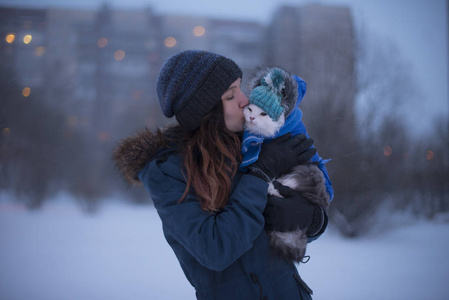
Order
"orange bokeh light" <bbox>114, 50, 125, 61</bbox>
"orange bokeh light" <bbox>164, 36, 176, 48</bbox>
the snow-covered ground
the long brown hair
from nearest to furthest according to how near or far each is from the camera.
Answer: the long brown hair < the snow-covered ground < "orange bokeh light" <bbox>164, 36, 176, 48</bbox> < "orange bokeh light" <bbox>114, 50, 125, 61</bbox>

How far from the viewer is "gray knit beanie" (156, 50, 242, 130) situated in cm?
118

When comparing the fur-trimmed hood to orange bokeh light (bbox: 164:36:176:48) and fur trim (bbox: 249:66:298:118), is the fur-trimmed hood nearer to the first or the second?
fur trim (bbox: 249:66:298:118)

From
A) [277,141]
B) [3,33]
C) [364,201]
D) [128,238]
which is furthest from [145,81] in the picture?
[277,141]

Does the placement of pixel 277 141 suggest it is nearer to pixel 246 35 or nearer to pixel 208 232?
pixel 208 232

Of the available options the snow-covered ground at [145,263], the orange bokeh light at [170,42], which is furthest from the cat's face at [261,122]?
the orange bokeh light at [170,42]

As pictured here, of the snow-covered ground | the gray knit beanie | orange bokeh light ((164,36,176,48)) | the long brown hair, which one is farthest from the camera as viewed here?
orange bokeh light ((164,36,176,48))

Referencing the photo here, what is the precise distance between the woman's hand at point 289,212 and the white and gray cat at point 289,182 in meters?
0.02

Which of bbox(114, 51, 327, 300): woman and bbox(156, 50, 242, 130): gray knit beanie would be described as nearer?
bbox(114, 51, 327, 300): woman

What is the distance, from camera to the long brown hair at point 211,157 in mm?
1061

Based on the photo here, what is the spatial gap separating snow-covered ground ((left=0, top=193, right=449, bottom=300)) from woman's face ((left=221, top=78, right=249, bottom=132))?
3.08m

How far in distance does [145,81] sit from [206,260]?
8884mm

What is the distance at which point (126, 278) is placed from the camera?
4.05 m

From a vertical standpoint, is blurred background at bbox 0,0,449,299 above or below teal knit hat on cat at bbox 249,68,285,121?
above

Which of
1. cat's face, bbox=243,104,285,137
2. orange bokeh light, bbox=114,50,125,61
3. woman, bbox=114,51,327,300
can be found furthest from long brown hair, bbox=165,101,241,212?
orange bokeh light, bbox=114,50,125,61
